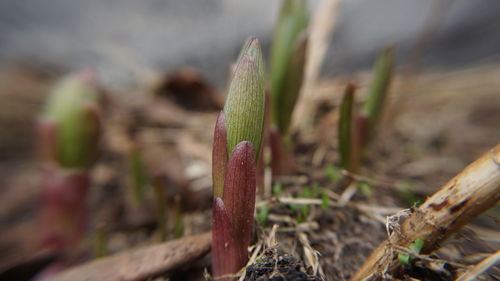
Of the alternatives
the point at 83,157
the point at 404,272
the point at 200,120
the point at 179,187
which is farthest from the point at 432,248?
the point at 200,120

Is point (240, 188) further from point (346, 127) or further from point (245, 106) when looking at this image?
point (346, 127)

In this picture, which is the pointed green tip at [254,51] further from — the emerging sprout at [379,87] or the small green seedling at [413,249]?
the emerging sprout at [379,87]

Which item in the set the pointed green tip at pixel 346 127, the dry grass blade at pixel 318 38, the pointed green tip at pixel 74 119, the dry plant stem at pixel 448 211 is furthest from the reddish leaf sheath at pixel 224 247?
the dry grass blade at pixel 318 38

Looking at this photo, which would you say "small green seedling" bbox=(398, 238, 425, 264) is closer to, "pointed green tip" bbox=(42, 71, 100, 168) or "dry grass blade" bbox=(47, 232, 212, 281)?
"dry grass blade" bbox=(47, 232, 212, 281)

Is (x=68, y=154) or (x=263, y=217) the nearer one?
(x=263, y=217)

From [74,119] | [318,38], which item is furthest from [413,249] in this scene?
[318,38]

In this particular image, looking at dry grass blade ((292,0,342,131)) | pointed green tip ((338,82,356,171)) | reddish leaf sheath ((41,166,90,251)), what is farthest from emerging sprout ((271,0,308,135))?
reddish leaf sheath ((41,166,90,251))

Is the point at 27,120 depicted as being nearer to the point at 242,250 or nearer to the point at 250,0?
the point at 242,250
